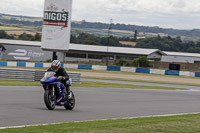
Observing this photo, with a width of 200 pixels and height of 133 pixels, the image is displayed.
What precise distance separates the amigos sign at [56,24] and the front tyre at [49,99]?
2093cm

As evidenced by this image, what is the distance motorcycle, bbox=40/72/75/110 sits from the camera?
1228 cm

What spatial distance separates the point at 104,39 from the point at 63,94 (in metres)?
155

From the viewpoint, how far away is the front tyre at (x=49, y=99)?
12211 millimetres

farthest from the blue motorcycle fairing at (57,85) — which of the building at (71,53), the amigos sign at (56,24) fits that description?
the building at (71,53)

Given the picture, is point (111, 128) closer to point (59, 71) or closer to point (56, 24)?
point (59, 71)

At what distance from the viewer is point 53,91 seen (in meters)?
12.5

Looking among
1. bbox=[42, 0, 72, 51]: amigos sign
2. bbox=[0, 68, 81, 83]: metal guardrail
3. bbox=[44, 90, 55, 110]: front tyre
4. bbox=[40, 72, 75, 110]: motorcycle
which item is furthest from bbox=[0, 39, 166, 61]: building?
bbox=[44, 90, 55, 110]: front tyre

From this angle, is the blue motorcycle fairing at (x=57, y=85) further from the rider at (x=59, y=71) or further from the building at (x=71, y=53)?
the building at (x=71, y=53)

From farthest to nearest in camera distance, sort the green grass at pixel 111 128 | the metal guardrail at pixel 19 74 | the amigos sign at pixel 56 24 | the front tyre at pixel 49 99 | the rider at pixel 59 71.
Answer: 1. the amigos sign at pixel 56 24
2. the metal guardrail at pixel 19 74
3. the rider at pixel 59 71
4. the front tyre at pixel 49 99
5. the green grass at pixel 111 128

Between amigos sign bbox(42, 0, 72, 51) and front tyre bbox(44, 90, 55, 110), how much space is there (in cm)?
2093

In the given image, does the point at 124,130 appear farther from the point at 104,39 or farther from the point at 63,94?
the point at 104,39

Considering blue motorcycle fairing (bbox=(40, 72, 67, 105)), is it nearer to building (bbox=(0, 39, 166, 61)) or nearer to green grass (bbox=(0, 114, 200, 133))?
green grass (bbox=(0, 114, 200, 133))

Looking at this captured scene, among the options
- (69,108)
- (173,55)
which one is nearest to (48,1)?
(69,108)

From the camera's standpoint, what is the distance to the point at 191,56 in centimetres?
11319
